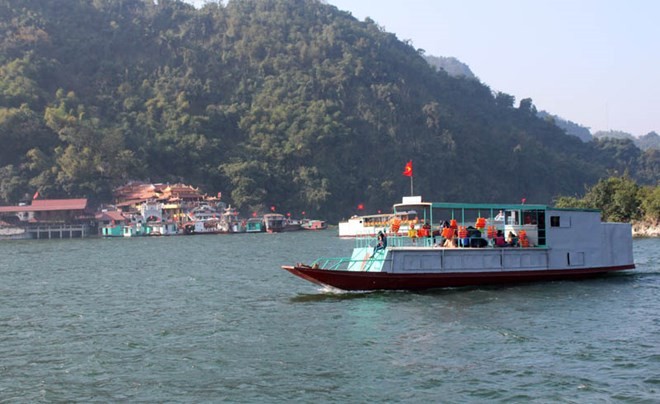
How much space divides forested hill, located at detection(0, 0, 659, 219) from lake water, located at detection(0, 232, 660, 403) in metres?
104

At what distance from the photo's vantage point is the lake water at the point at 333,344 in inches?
709

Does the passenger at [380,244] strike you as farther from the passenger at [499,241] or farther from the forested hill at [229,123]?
the forested hill at [229,123]

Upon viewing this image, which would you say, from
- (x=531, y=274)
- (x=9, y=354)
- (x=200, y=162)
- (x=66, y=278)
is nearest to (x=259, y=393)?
(x=9, y=354)

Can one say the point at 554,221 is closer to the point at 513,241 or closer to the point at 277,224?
the point at 513,241

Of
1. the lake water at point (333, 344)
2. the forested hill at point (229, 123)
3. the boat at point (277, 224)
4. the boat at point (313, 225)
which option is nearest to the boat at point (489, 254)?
the lake water at point (333, 344)

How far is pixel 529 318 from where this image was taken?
25.8 meters

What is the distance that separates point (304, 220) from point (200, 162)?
25056 mm

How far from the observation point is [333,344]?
22.5 meters

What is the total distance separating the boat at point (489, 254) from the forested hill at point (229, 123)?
106414 millimetres

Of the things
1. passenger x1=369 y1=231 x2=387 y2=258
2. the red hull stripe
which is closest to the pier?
the red hull stripe

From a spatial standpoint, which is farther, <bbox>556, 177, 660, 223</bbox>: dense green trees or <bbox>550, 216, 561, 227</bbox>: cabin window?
<bbox>556, 177, 660, 223</bbox>: dense green trees

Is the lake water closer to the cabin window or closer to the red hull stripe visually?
the red hull stripe

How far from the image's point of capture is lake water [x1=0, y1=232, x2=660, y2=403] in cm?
1802

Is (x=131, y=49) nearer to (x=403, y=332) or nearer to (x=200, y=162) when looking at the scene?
(x=200, y=162)
